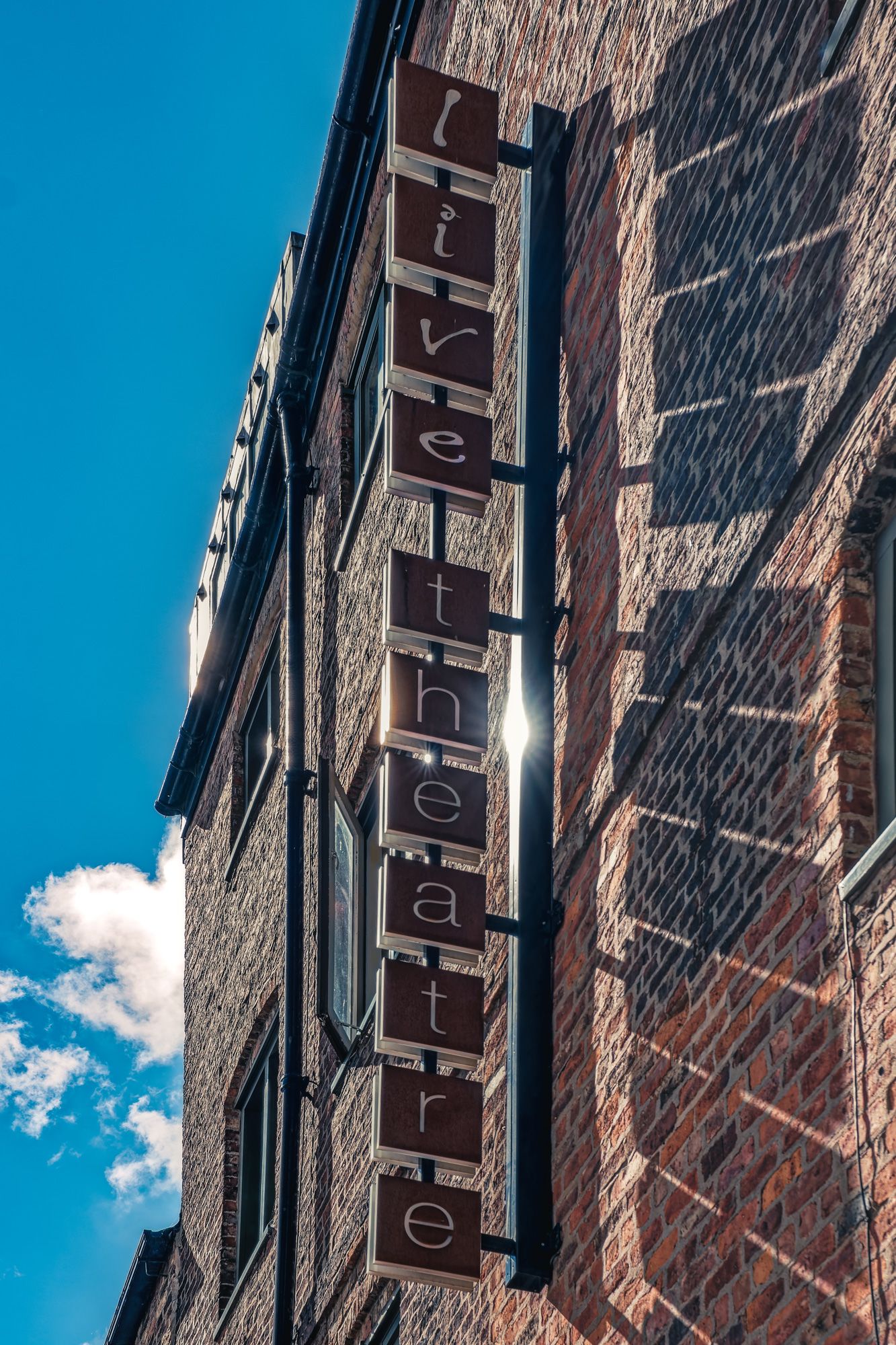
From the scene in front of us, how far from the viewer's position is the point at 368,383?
15227 millimetres

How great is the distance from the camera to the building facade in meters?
5.81

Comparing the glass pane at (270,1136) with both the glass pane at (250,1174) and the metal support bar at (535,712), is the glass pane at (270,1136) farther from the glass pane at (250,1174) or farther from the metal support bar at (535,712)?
the metal support bar at (535,712)

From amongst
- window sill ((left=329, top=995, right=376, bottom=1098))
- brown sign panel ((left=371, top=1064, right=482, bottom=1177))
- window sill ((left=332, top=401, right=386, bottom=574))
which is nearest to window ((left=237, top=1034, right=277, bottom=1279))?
window sill ((left=329, top=995, right=376, bottom=1098))

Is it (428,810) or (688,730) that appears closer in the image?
(688,730)

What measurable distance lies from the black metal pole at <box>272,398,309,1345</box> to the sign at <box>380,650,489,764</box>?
5.31 meters

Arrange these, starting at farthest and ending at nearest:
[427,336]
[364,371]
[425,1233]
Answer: [364,371], [427,336], [425,1233]

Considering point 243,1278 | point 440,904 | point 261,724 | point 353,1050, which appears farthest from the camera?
point 261,724

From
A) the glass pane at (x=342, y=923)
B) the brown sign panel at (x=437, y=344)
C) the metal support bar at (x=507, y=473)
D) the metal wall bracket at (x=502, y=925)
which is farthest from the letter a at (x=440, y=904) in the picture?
the glass pane at (x=342, y=923)

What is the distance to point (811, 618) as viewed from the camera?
6.26 meters

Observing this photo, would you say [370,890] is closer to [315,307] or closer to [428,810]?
[428,810]

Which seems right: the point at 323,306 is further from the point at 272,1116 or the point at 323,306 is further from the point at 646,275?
the point at 646,275

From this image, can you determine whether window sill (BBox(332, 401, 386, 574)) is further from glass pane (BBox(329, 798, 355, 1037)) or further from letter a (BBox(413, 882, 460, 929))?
letter a (BBox(413, 882, 460, 929))

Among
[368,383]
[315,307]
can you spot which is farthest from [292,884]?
[315,307]

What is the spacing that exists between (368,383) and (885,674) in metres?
9.76
